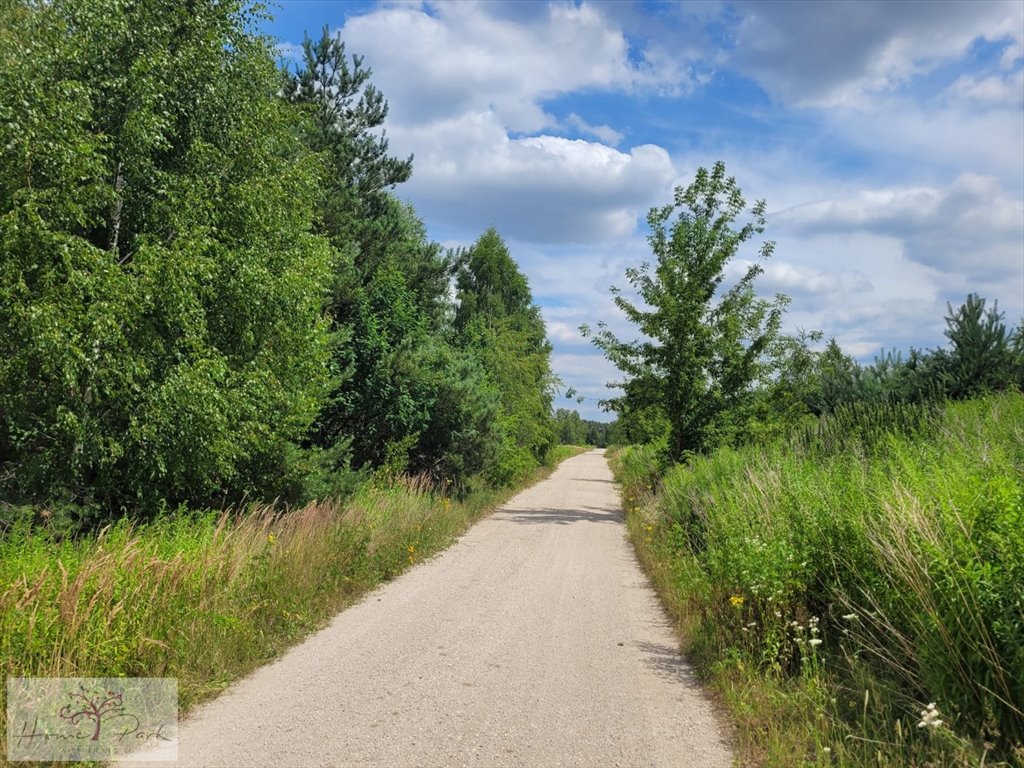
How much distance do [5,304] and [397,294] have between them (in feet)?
35.1

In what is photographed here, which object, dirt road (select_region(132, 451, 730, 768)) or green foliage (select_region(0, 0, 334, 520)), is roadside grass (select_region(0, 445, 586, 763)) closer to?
dirt road (select_region(132, 451, 730, 768))

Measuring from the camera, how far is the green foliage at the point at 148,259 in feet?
28.1

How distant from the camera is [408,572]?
10203 mm

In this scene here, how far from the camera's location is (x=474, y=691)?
17.1 feet

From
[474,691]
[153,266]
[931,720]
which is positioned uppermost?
[153,266]

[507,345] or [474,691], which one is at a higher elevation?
[507,345]

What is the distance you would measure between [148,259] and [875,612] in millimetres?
9776

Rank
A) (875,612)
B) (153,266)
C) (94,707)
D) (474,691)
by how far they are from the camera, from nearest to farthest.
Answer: (94,707) < (875,612) < (474,691) < (153,266)

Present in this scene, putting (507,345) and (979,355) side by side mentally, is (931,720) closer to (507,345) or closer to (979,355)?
(979,355)

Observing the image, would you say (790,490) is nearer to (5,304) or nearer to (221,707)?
(221,707)

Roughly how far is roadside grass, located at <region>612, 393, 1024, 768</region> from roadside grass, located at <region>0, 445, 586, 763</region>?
13.4 feet

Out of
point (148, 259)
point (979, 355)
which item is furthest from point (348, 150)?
point (979, 355)

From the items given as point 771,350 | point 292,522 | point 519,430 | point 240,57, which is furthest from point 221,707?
→ point 519,430

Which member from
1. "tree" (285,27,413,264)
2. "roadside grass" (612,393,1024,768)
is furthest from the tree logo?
"tree" (285,27,413,264)
